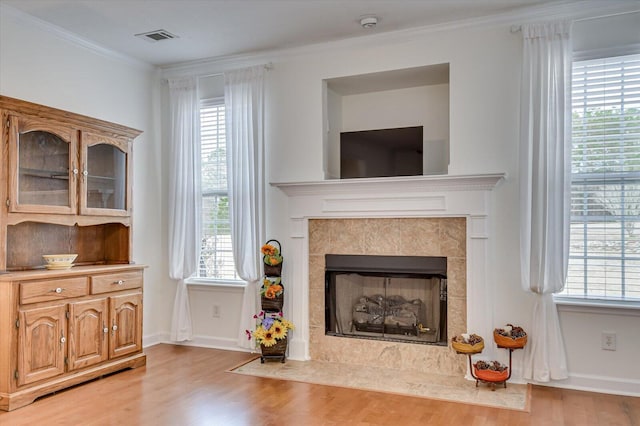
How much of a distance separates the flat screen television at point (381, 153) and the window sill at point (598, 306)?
5.00ft

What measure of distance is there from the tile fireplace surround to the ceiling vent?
1.67 meters

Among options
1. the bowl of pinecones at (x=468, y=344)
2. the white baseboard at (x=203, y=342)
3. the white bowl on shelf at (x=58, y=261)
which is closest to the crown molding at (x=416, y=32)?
the white bowl on shelf at (x=58, y=261)

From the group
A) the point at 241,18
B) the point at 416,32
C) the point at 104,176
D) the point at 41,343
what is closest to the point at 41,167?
the point at 104,176

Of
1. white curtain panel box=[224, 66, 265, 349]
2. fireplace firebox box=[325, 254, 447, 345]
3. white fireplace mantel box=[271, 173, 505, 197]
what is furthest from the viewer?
white curtain panel box=[224, 66, 265, 349]

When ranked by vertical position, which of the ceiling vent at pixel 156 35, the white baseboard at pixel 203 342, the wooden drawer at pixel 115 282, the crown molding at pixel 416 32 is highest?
the ceiling vent at pixel 156 35

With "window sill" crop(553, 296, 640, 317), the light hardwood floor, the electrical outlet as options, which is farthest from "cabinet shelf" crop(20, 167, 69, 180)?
the electrical outlet

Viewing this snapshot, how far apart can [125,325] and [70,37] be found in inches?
101

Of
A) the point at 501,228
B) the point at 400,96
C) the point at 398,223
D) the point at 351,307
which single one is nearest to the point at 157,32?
the point at 400,96

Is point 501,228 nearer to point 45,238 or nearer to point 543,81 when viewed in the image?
point 543,81

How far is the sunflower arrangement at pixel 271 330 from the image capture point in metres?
4.46

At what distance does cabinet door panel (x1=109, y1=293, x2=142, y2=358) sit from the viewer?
4.22m

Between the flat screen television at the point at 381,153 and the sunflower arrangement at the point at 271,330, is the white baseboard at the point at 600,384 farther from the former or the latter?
the sunflower arrangement at the point at 271,330

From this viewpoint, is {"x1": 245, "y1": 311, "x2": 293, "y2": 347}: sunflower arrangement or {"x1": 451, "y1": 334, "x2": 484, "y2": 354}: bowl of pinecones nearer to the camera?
{"x1": 451, "y1": 334, "x2": 484, "y2": 354}: bowl of pinecones

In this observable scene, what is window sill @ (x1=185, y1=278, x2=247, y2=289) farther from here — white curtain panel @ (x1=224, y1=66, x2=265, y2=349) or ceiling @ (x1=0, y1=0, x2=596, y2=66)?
ceiling @ (x1=0, y1=0, x2=596, y2=66)
